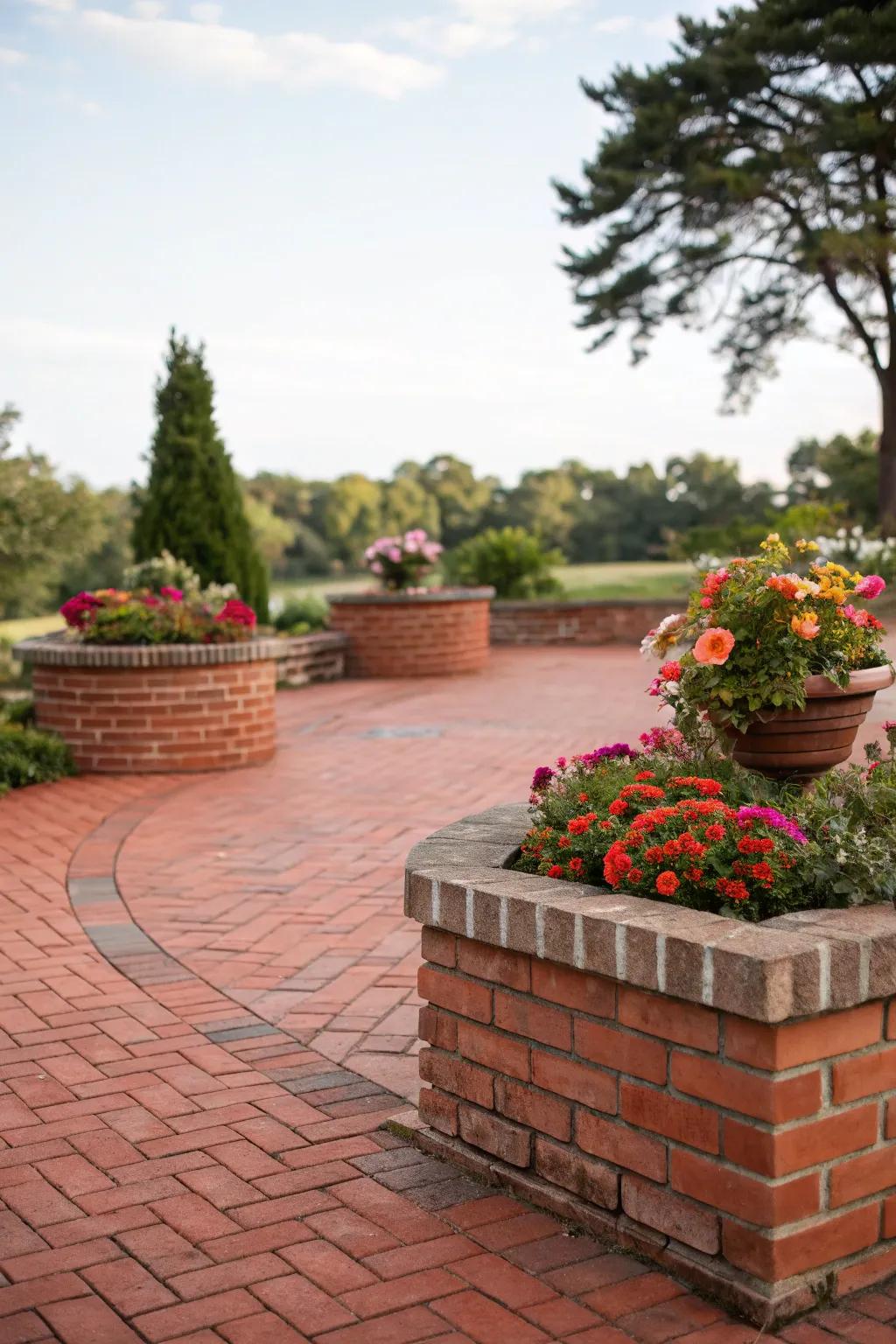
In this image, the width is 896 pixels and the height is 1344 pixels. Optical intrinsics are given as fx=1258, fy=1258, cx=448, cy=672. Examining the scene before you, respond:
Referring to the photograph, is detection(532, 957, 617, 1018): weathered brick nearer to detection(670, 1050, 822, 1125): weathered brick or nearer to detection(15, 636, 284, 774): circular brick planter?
detection(670, 1050, 822, 1125): weathered brick

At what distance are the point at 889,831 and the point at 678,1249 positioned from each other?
98 cm

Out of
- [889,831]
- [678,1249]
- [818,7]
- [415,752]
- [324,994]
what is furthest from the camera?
[818,7]

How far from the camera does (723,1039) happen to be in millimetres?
2326

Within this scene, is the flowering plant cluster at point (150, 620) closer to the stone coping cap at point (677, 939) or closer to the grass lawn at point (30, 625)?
the stone coping cap at point (677, 939)

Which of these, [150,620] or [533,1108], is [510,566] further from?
[533,1108]

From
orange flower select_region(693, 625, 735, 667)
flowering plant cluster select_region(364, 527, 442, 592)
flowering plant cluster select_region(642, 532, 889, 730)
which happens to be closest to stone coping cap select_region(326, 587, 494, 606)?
flowering plant cluster select_region(364, 527, 442, 592)

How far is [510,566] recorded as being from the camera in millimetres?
18641

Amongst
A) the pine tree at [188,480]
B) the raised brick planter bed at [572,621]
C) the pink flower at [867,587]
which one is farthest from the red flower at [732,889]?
the raised brick planter bed at [572,621]

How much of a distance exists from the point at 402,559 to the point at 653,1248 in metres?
12.3

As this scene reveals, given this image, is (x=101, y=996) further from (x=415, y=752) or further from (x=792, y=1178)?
(x=415, y=752)

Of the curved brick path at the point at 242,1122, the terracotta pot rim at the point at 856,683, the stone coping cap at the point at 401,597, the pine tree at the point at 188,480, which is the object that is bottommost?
the curved brick path at the point at 242,1122

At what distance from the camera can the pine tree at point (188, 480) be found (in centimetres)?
1365

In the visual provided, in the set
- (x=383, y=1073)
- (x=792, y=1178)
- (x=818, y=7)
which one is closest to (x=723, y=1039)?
(x=792, y=1178)

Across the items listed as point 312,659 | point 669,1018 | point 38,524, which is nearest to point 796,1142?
point 669,1018
